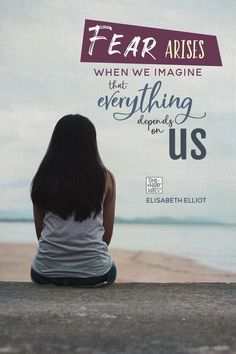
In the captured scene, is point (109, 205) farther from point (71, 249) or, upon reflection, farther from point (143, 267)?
point (143, 267)

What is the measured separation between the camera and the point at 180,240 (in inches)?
129

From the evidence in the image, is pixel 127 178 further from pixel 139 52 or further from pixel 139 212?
pixel 139 52

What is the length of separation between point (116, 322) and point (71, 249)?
745mm

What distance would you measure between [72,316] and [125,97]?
1.52 m

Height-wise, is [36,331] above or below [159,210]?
below

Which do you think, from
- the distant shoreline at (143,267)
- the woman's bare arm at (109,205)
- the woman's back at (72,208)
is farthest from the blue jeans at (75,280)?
the distant shoreline at (143,267)

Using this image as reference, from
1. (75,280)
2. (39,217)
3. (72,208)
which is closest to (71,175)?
(72,208)

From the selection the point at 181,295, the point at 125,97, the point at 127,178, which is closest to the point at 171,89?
the point at 125,97

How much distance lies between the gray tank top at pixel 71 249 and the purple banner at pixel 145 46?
0.95 metres

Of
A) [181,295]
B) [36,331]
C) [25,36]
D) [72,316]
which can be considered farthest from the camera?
[25,36]

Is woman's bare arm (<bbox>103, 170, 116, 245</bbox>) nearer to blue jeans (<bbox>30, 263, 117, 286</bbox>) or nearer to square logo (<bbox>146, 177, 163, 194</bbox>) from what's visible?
blue jeans (<bbox>30, 263, 117, 286</bbox>)

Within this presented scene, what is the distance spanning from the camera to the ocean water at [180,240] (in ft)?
10.7

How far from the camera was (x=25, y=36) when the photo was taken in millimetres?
3229

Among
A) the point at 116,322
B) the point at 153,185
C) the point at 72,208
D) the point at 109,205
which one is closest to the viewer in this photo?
the point at 116,322
